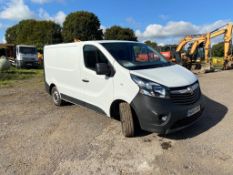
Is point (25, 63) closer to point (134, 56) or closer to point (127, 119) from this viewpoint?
point (134, 56)

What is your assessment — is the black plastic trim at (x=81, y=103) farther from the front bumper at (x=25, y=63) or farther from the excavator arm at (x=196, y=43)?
the front bumper at (x=25, y=63)

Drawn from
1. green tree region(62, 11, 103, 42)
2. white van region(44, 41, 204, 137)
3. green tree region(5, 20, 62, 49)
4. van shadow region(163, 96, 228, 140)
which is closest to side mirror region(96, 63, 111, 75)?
white van region(44, 41, 204, 137)

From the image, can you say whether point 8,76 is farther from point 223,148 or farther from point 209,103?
point 223,148

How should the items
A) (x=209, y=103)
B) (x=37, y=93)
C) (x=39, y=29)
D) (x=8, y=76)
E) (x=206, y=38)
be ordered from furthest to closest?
(x=39, y=29), (x=206, y=38), (x=8, y=76), (x=37, y=93), (x=209, y=103)

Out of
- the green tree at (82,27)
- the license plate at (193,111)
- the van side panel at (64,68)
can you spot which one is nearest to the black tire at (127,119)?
the license plate at (193,111)

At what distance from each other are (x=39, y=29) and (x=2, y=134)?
5563 cm

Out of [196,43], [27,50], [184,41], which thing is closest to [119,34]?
[27,50]

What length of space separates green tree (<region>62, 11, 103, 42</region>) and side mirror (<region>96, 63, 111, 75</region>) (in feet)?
153

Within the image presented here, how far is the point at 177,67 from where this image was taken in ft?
18.8

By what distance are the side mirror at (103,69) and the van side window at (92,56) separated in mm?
246

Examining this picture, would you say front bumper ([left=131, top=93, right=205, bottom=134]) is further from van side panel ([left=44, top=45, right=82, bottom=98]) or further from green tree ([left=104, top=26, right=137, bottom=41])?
green tree ([left=104, top=26, right=137, bottom=41])

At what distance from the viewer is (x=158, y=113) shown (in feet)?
15.2

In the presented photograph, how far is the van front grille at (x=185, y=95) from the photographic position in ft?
15.4

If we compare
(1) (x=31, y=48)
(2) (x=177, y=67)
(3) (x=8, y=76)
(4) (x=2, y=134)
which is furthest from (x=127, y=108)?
(1) (x=31, y=48)
